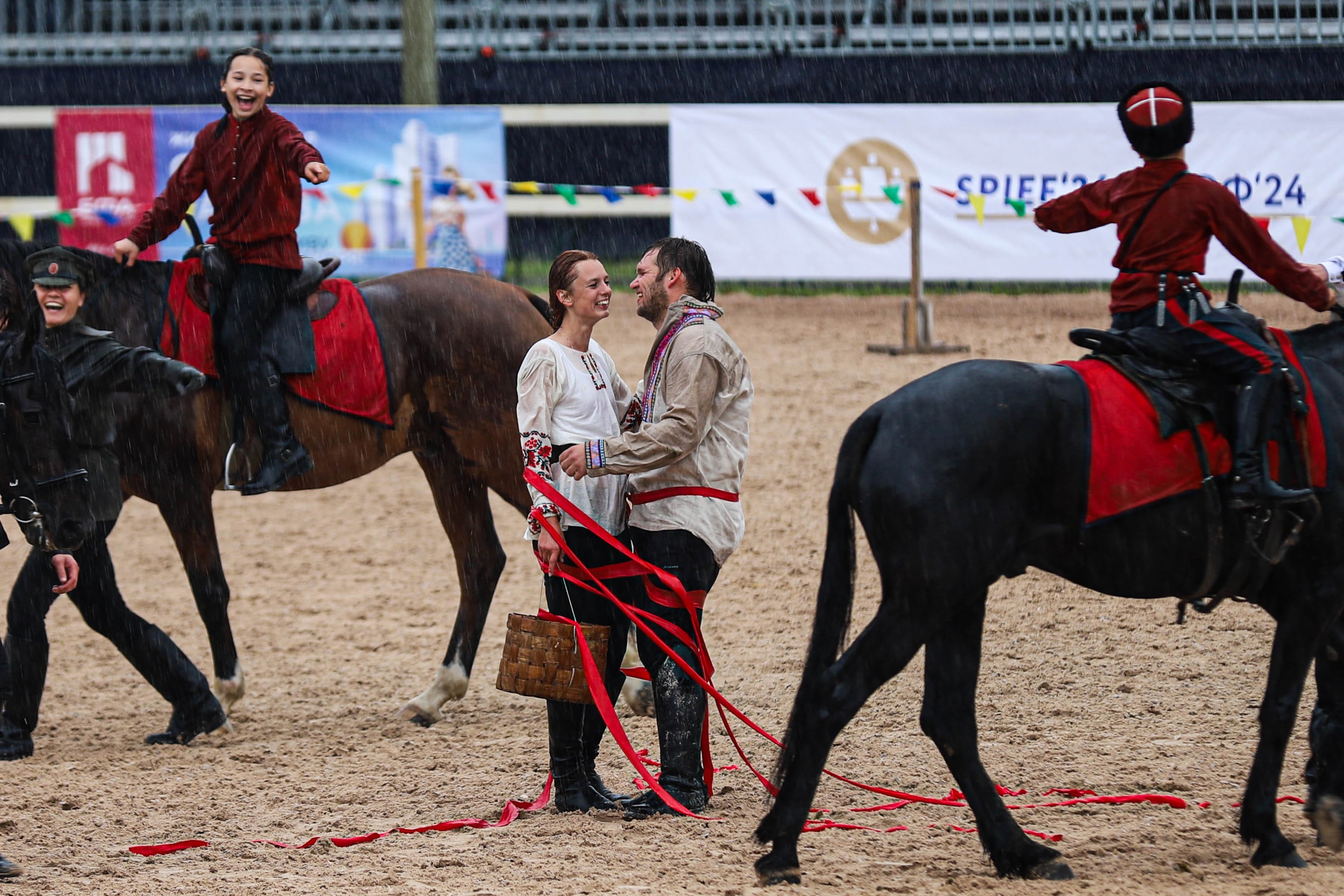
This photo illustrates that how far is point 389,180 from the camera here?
42.4ft

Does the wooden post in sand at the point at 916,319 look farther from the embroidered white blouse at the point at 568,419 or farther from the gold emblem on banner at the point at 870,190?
the embroidered white blouse at the point at 568,419

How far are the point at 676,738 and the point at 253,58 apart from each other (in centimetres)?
336

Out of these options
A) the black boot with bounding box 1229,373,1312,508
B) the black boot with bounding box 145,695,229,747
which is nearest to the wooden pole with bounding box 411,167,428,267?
the black boot with bounding box 145,695,229,747

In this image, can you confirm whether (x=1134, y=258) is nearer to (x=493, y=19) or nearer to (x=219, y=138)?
(x=219, y=138)

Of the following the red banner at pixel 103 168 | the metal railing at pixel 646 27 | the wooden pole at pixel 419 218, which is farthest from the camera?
the metal railing at pixel 646 27

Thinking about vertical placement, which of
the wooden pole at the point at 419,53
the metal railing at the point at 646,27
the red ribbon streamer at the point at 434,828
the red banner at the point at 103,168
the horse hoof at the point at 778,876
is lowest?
the red ribbon streamer at the point at 434,828

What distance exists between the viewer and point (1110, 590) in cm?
420

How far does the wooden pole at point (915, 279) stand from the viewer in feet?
39.5

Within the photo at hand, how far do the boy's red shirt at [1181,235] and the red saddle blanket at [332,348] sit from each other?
3.33 m

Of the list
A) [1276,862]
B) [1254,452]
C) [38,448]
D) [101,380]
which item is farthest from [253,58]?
[1276,862]

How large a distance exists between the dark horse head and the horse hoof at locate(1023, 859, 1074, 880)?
3378 millimetres

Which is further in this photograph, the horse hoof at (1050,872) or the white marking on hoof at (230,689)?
the white marking on hoof at (230,689)

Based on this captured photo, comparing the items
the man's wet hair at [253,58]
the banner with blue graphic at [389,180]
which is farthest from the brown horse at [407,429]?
the banner with blue graphic at [389,180]

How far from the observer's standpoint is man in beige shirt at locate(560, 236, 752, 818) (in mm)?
4609
